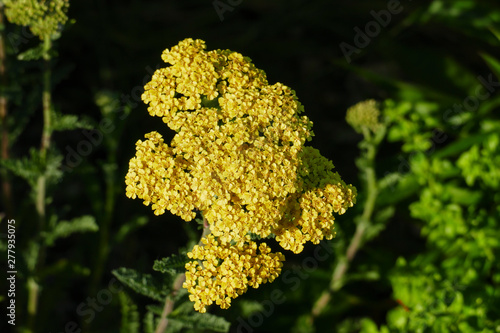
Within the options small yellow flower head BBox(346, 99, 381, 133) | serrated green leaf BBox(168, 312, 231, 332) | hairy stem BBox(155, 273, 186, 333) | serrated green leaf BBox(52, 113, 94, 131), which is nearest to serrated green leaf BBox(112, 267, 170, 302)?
hairy stem BBox(155, 273, 186, 333)

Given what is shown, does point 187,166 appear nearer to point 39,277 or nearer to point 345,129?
point 39,277

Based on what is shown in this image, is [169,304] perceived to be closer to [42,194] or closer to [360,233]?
[42,194]

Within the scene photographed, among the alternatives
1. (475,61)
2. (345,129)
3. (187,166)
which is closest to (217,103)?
(187,166)

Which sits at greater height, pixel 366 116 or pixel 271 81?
pixel 366 116

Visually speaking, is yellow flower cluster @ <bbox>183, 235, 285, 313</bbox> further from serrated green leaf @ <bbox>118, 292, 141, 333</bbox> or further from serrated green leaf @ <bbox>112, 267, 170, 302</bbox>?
A: serrated green leaf @ <bbox>118, 292, 141, 333</bbox>

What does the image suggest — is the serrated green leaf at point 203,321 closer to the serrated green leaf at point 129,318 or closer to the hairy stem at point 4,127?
the serrated green leaf at point 129,318

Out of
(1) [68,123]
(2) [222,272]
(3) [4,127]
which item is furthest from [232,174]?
(3) [4,127]
